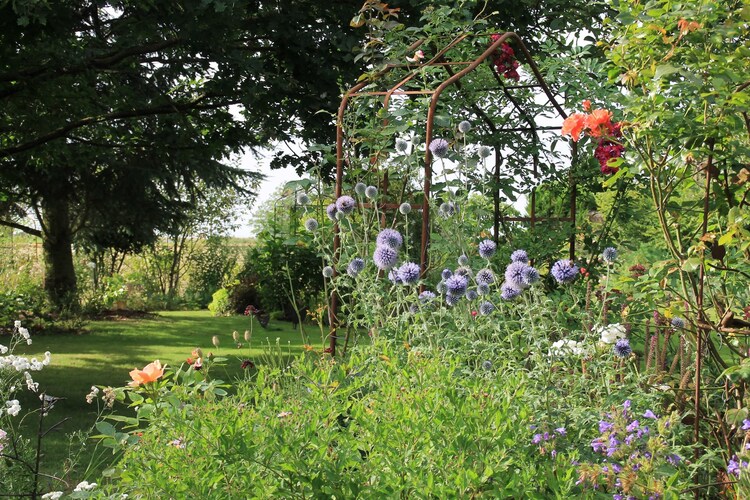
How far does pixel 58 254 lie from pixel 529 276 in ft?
37.1

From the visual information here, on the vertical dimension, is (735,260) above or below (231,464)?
above

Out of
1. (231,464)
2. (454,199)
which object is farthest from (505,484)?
(454,199)

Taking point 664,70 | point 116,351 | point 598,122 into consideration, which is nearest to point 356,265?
point 598,122

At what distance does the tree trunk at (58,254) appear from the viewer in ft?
41.0

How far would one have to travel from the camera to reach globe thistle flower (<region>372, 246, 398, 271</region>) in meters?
3.29

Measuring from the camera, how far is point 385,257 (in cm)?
330

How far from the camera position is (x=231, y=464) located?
1.92 m

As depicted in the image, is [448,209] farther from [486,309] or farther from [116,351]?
[116,351]

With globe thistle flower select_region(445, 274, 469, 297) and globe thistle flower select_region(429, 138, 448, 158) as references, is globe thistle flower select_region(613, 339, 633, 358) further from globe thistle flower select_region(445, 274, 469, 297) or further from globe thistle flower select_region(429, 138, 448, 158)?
globe thistle flower select_region(429, 138, 448, 158)

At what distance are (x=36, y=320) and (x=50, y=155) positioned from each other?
2940 millimetres

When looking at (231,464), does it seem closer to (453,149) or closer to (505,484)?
(505,484)

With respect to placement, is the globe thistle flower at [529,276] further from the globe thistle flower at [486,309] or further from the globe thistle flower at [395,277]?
the globe thistle flower at [395,277]

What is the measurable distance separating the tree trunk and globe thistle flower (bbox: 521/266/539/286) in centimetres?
1086

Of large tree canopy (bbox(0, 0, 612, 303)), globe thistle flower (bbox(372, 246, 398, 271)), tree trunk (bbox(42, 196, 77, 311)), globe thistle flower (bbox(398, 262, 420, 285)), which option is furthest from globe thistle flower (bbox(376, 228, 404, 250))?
tree trunk (bbox(42, 196, 77, 311))
